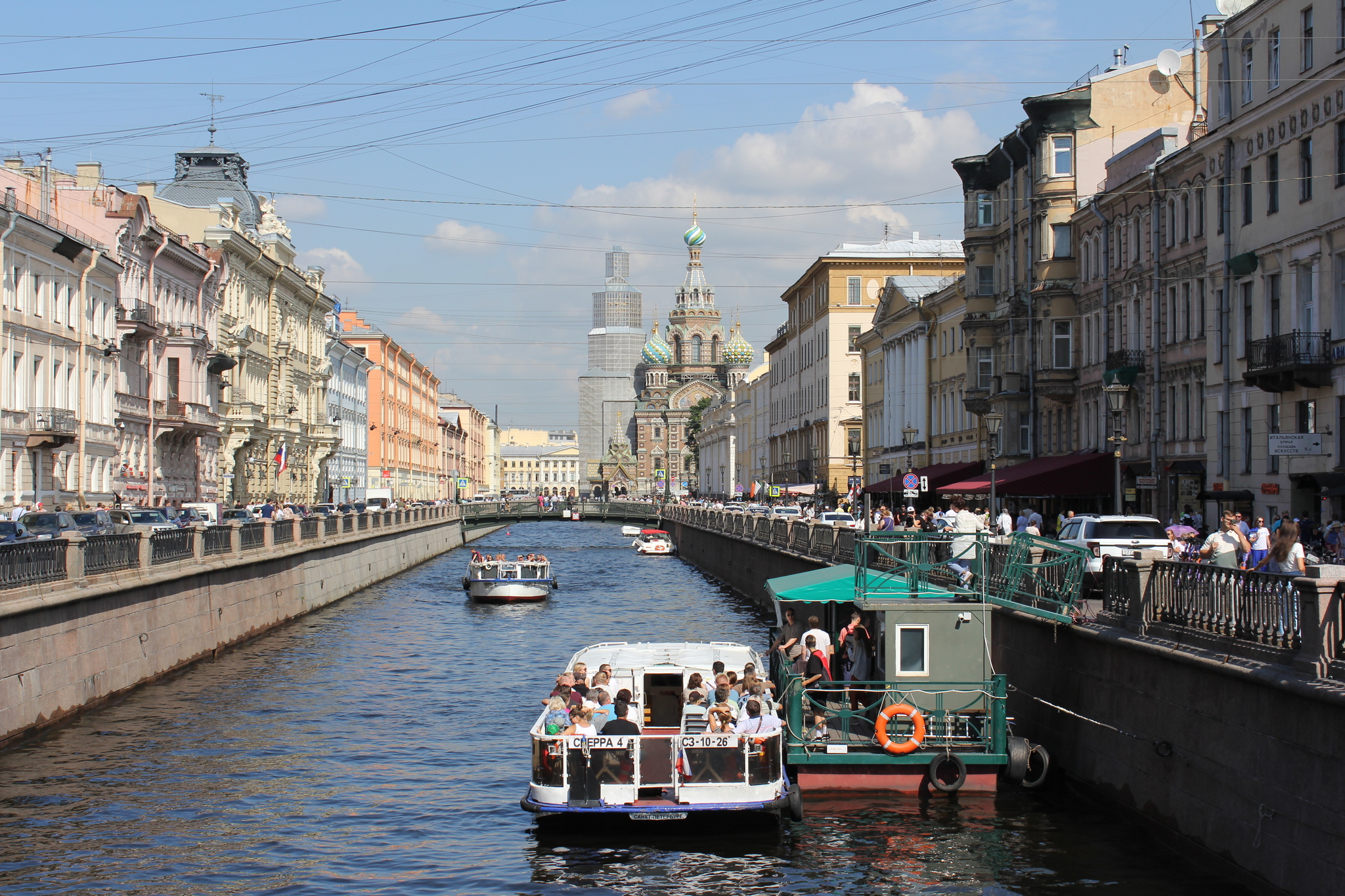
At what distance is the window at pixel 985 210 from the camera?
5878 centimetres

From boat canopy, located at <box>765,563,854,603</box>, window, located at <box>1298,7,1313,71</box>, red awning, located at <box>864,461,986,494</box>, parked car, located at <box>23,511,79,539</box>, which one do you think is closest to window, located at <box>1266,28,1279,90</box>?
window, located at <box>1298,7,1313,71</box>

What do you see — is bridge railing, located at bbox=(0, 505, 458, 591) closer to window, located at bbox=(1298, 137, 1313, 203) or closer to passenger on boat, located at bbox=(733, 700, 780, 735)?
passenger on boat, located at bbox=(733, 700, 780, 735)

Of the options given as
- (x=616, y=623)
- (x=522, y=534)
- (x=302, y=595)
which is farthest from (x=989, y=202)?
(x=522, y=534)

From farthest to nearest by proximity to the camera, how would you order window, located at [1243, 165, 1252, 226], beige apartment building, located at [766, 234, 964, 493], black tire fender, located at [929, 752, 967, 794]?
1. beige apartment building, located at [766, 234, 964, 493]
2. window, located at [1243, 165, 1252, 226]
3. black tire fender, located at [929, 752, 967, 794]

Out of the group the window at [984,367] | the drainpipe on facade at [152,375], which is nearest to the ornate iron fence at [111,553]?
the drainpipe on facade at [152,375]

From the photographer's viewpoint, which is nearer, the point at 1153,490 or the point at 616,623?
the point at 1153,490

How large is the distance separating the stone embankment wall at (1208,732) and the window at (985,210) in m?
37.9

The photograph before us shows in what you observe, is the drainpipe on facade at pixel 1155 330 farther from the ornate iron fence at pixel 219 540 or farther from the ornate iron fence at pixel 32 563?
the ornate iron fence at pixel 32 563

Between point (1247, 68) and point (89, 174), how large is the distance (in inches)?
1802

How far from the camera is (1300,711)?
44.5 feet

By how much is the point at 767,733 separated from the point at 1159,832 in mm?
4610

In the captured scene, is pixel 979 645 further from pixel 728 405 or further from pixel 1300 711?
pixel 728 405

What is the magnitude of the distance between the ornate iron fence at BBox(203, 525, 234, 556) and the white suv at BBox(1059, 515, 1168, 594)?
64.2 ft

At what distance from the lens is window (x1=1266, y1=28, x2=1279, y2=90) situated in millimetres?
33688
